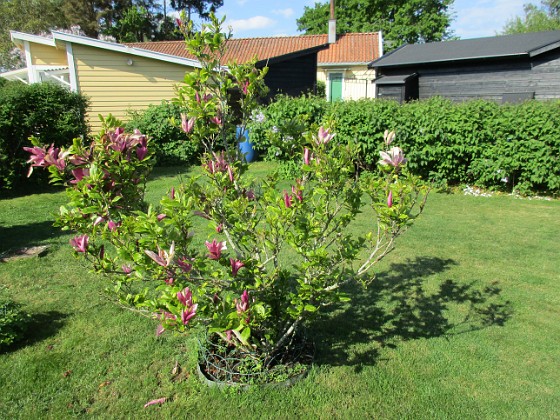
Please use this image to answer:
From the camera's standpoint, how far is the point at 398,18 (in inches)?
1481

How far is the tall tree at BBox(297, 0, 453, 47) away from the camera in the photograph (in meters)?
37.3

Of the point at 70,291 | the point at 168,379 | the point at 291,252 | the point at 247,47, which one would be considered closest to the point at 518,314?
the point at 291,252

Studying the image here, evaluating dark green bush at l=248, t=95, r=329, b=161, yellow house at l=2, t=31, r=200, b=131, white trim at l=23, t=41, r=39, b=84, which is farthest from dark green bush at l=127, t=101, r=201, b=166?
white trim at l=23, t=41, r=39, b=84

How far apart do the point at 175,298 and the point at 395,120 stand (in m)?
7.53

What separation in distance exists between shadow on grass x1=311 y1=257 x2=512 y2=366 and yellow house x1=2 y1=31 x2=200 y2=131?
10.5 m

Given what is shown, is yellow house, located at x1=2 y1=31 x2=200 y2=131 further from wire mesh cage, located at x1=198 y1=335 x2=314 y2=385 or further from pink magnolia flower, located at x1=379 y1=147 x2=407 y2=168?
pink magnolia flower, located at x1=379 y1=147 x2=407 y2=168

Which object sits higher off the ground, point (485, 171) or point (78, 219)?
point (78, 219)

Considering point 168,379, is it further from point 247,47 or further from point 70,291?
point 247,47

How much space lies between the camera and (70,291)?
4.31m

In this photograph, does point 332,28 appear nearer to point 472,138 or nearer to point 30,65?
point 30,65

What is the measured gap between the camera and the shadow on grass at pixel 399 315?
11.2 ft

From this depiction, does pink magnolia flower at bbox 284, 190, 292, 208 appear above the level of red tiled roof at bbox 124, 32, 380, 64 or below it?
below

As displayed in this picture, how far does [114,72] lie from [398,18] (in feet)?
104

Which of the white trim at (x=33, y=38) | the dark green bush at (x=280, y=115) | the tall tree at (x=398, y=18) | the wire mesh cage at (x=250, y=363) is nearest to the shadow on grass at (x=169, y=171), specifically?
the dark green bush at (x=280, y=115)
